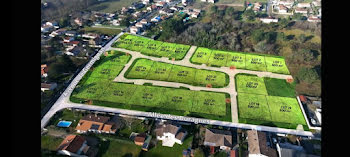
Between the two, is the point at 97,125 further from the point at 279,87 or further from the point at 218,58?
the point at 279,87

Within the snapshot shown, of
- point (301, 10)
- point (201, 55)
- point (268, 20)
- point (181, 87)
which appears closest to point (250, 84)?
point (181, 87)

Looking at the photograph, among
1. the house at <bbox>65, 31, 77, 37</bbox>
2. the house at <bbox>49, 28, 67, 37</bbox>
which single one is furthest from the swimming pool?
the house at <bbox>49, 28, 67, 37</bbox>

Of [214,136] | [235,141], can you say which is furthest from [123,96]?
[235,141]

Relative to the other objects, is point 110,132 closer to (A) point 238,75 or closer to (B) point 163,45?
(A) point 238,75

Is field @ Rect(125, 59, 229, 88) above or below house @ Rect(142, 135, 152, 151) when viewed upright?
above

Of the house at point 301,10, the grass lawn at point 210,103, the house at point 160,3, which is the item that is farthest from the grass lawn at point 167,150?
the house at point 301,10

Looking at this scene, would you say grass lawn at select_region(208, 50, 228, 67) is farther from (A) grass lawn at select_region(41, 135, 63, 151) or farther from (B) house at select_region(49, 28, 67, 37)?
(B) house at select_region(49, 28, 67, 37)
